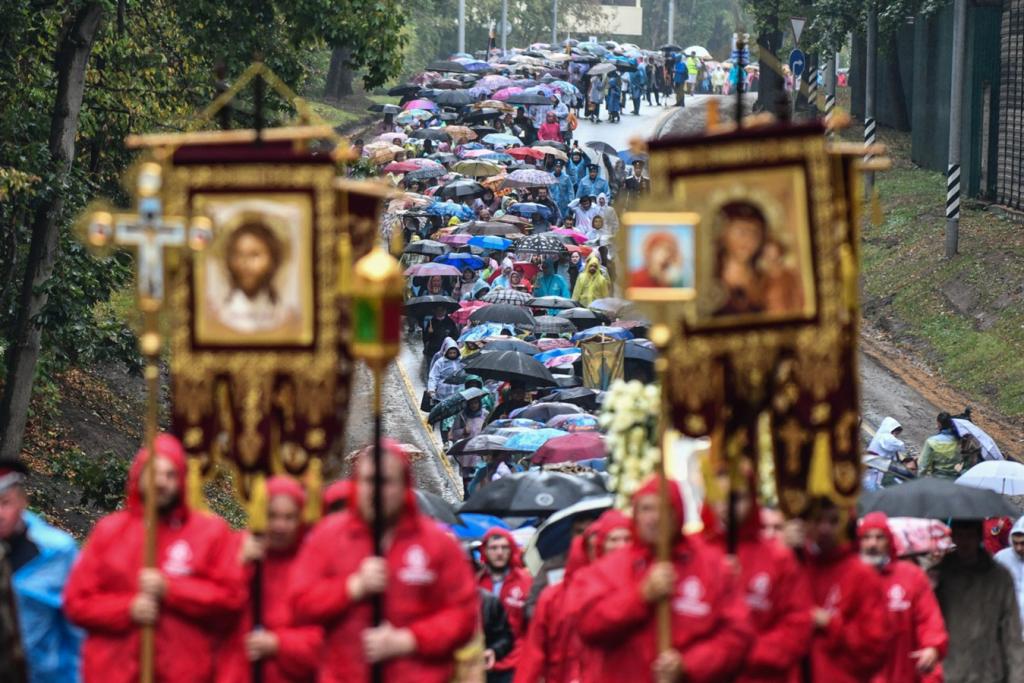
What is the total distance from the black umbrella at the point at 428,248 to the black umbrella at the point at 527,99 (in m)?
21.2

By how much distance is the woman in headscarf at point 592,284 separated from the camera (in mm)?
28531

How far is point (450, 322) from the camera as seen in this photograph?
28.5m

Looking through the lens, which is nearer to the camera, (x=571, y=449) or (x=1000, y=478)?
(x=1000, y=478)

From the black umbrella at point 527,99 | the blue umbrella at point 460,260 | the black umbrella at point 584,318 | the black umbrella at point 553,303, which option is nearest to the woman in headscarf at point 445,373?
the black umbrella at point 584,318

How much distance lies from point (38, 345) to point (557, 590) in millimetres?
10776

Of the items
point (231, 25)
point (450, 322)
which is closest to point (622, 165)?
point (450, 322)

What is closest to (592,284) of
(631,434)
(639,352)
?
(639,352)

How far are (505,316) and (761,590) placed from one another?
17.1 meters

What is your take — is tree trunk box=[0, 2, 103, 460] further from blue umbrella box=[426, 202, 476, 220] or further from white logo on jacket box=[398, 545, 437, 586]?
blue umbrella box=[426, 202, 476, 220]

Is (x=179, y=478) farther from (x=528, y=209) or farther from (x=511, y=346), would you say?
(x=528, y=209)

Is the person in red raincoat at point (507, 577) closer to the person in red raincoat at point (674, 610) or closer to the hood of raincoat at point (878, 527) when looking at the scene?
the hood of raincoat at point (878, 527)

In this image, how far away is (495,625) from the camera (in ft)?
38.5

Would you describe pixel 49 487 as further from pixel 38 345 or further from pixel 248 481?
pixel 248 481

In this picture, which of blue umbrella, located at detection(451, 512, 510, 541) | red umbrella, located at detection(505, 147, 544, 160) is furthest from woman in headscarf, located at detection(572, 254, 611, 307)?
red umbrella, located at detection(505, 147, 544, 160)
